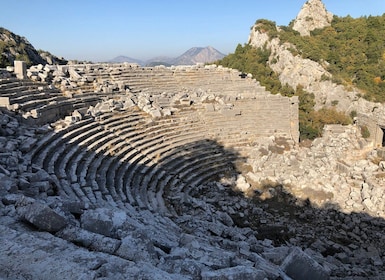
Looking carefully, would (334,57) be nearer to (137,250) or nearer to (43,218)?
(137,250)

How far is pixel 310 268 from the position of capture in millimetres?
4129

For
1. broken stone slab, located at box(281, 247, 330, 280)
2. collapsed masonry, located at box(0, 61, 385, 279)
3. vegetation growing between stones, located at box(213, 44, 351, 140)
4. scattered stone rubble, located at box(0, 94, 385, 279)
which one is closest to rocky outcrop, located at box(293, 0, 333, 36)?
vegetation growing between stones, located at box(213, 44, 351, 140)

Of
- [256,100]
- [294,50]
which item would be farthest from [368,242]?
[294,50]

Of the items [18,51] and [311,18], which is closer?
[18,51]

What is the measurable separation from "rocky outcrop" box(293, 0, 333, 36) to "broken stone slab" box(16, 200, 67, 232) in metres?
34.3

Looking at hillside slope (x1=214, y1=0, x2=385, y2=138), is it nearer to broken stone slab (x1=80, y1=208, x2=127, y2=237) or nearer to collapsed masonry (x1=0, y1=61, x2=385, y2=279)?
collapsed masonry (x1=0, y1=61, x2=385, y2=279)

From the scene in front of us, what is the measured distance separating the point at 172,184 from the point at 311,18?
100 ft

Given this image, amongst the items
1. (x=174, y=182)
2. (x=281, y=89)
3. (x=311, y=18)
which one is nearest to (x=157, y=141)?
(x=174, y=182)

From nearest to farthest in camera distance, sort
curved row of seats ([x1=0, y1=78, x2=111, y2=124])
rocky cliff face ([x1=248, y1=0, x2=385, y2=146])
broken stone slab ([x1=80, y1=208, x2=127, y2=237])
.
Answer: broken stone slab ([x1=80, y1=208, x2=127, y2=237]), curved row of seats ([x1=0, y1=78, x2=111, y2=124]), rocky cliff face ([x1=248, y1=0, x2=385, y2=146])

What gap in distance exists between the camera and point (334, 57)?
29125 millimetres

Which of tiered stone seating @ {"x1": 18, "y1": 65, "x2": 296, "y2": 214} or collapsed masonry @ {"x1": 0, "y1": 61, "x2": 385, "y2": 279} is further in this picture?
tiered stone seating @ {"x1": 18, "y1": 65, "x2": 296, "y2": 214}

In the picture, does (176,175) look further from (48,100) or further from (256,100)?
(256,100)

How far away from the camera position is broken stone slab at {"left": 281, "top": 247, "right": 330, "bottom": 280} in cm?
411

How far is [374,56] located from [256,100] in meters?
18.6
